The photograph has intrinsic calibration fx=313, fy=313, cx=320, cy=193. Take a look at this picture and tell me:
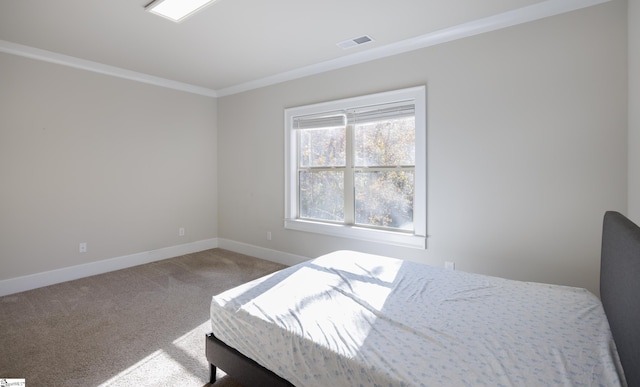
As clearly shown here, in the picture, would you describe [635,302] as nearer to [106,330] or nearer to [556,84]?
[556,84]

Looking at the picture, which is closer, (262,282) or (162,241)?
(262,282)

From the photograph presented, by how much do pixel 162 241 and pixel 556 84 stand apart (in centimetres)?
490

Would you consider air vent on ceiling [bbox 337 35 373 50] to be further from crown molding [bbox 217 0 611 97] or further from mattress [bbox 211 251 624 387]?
mattress [bbox 211 251 624 387]

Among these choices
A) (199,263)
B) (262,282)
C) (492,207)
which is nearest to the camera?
(262,282)

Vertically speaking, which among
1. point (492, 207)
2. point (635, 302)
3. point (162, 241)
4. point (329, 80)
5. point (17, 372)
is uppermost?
point (329, 80)

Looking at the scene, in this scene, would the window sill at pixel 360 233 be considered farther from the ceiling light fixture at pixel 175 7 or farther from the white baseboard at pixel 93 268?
the ceiling light fixture at pixel 175 7

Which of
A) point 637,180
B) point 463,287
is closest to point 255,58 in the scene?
point 463,287

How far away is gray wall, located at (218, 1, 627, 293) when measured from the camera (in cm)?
232

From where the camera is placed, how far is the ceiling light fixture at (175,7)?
2438mm

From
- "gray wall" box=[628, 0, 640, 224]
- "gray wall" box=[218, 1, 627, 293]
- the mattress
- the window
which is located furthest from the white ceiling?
the mattress

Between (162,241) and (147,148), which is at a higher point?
(147,148)

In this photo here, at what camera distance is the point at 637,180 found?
2062 mm

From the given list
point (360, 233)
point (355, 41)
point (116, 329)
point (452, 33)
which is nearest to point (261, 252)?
point (360, 233)

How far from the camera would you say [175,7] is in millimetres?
2523
